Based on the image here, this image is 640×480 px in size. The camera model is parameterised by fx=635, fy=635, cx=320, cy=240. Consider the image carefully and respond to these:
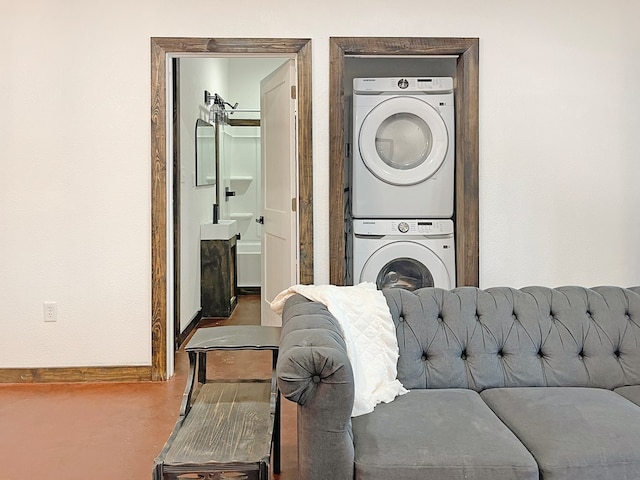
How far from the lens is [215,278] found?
18.4 feet

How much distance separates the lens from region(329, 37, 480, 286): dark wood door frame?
371 centimetres

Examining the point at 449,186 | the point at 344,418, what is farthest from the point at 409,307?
the point at 449,186

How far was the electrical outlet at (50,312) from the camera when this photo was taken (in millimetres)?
3711

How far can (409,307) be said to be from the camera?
2.45 metres

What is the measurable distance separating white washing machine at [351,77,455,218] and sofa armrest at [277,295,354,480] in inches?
88.2

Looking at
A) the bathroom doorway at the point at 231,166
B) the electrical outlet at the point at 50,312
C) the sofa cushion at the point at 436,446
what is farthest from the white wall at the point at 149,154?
the sofa cushion at the point at 436,446

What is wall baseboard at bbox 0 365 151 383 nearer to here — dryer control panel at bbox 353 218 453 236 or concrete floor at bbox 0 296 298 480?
concrete floor at bbox 0 296 298 480

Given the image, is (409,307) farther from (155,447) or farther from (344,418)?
(155,447)

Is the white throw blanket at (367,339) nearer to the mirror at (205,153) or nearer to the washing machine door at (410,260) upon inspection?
the washing machine door at (410,260)

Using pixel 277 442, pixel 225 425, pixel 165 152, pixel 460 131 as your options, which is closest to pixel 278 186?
pixel 165 152

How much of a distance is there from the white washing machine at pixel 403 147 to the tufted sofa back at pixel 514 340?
1506 millimetres

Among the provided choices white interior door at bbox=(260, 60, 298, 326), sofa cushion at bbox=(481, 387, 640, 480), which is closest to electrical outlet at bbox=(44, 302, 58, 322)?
white interior door at bbox=(260, 60, 298, 326)

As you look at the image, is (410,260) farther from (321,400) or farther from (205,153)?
(205,153)

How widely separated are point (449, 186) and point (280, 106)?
125cm
